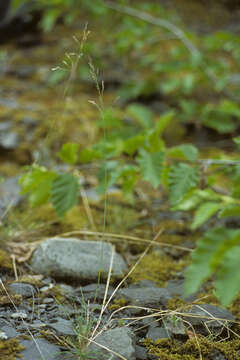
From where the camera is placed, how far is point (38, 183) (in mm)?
1786

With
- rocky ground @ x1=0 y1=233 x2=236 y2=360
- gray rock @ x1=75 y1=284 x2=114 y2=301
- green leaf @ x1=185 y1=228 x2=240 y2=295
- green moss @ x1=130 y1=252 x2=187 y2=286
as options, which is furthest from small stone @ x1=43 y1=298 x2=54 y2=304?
green leaf @ x1=185 y1=228 x2=240 y2=295

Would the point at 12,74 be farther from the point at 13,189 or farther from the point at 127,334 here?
the point at 127,334

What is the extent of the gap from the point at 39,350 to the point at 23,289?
36 cm

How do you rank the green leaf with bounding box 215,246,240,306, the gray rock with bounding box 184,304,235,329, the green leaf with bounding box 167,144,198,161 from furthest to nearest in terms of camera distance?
1. the green leaf with bounding box 167,144,198,161
2. the gray rock with bounding box 184,304,235,329
3. the green leaf with bounding box 215,246,240,306

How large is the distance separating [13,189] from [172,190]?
3.99 feet

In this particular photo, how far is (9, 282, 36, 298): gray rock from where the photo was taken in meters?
1.36

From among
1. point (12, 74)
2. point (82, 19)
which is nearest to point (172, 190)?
point (12, 74)

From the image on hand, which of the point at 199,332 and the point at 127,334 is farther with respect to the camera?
the point at 199,332

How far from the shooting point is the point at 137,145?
6.03 ft

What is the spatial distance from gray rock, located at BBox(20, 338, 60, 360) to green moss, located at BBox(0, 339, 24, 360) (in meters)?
0.02

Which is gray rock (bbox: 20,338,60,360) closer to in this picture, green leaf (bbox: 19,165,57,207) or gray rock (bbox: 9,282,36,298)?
gray rock (bbox: 9,282,36,298)

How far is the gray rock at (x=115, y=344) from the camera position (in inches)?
41.3

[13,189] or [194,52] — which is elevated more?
[194,52]

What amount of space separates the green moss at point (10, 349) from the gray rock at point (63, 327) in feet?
0.43
